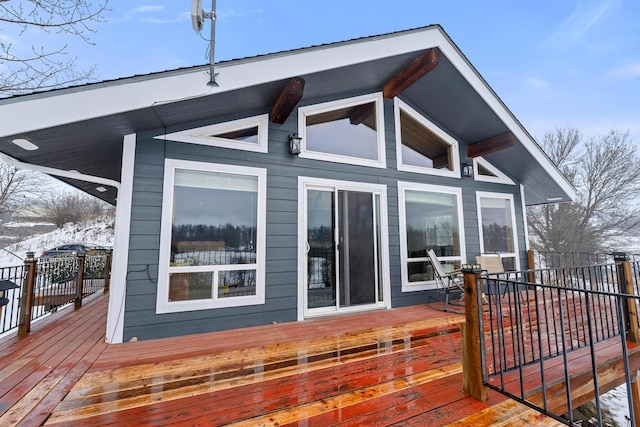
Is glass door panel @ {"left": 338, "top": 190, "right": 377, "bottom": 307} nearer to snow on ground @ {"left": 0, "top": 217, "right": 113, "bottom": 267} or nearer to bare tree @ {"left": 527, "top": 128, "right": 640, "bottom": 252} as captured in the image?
bare tree @ {"left": 527, "top": 128, "right": 640, "bottom": 252}

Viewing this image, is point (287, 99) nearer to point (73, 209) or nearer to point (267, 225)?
point (267, 225)

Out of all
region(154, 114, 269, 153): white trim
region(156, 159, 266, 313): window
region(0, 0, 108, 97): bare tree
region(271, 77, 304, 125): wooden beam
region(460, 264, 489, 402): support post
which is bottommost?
region(460, 264, 489, 402): support post

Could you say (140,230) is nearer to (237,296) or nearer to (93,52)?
(237,296)

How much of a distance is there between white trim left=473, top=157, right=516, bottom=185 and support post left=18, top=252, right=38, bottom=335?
7.64 meters

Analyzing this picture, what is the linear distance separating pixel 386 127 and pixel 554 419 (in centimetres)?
442

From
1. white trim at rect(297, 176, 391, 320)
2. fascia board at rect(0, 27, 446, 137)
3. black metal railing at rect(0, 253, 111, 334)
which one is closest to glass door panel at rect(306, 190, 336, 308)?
white trim at rect(297, 176, 391, 320)

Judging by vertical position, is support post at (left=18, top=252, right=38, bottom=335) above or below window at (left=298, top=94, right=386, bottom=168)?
below

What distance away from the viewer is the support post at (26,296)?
12.3 feet

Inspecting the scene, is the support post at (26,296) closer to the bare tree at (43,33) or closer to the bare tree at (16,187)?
the bare tree at (43,33)

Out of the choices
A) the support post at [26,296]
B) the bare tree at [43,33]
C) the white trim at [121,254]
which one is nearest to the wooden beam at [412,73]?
the white trim at [121,254]

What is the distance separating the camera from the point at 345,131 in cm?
499

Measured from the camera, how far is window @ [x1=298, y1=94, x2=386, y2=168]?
4.62 m

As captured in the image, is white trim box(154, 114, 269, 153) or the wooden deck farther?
white trim box(154, 114, 269, 153)

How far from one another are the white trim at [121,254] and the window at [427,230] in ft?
13.2
